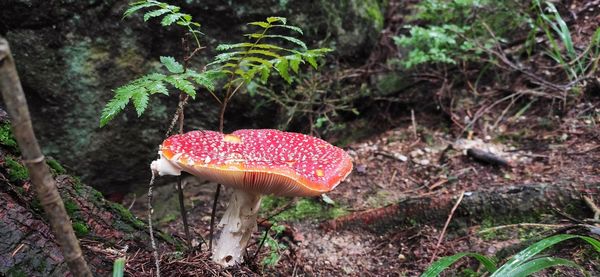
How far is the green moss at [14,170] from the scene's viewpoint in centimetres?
188

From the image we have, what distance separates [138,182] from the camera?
410cm

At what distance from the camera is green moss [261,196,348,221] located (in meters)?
3.46

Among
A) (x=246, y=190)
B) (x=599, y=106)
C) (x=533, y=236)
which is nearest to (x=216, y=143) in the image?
(x=246, y=190)

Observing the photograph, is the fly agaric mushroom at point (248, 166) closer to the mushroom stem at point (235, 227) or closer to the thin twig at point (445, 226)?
the mushroom stem at point (235, 227)

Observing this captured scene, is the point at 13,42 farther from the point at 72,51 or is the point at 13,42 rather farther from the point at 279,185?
the point at 279,185

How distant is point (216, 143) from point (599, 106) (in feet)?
10.9

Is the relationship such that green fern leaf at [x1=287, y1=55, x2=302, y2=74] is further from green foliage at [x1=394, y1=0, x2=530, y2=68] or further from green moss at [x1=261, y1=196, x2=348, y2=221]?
green foliage at [x1=394, y1=0, x2=530, y2=68]

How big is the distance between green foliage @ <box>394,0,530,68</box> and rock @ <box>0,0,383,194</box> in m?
0.90

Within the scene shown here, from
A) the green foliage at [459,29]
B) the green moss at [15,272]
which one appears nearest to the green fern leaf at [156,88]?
the green moss at [15,272]

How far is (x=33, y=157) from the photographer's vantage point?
1.19m

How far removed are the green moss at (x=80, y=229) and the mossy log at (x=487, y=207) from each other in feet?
5.92

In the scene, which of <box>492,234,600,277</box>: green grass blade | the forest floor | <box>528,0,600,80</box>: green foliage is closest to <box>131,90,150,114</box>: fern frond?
the forest floor

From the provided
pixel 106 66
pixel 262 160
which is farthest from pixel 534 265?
pixel 106 66

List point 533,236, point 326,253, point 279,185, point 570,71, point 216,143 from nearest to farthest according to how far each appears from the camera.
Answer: point 279,185
point 216,143
point 533,236
point 326,253
point 570,71
